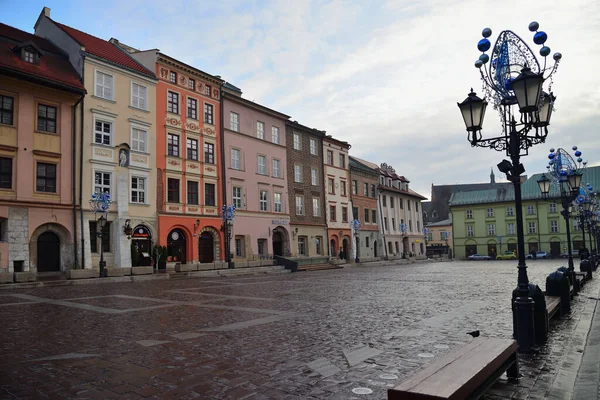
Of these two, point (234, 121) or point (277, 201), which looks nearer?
point (234, 121)

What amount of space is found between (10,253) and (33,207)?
270 cm

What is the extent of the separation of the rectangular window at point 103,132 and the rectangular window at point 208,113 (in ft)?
27.4

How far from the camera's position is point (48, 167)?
25.7 meters

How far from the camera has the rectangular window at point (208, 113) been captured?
35.6 meters

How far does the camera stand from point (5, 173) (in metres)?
23.9

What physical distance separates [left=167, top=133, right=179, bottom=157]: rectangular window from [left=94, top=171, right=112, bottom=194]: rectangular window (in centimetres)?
520

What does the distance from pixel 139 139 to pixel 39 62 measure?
285 inches

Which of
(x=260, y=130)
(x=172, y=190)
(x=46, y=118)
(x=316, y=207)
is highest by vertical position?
(x=260, y=130)

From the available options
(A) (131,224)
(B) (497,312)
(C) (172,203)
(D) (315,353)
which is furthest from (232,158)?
(D) (315,353)

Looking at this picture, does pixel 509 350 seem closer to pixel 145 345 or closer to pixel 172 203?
pixel 145 345

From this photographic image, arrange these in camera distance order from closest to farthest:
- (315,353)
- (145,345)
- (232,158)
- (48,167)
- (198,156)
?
(315,353) → (145,345) → (48,167) → (198,156) → (232,158)

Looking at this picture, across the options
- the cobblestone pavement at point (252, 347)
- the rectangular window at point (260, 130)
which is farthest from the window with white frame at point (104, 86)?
the cobblestone pavement at point (252, 347)

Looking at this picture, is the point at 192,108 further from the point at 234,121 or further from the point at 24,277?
the point at 24,277

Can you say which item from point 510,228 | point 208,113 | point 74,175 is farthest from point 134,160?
point 510,228
